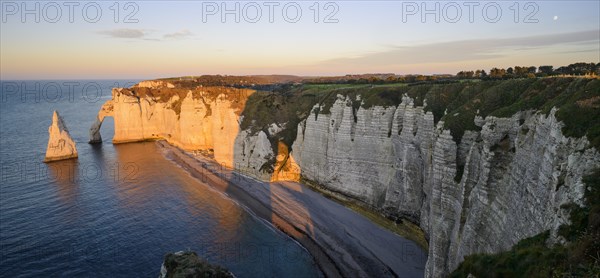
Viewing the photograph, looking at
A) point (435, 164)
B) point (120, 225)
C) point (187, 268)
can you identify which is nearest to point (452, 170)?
point (435, 164)

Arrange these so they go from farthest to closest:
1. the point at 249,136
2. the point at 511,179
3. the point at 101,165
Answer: the point at 101,165 → the point at 249,136 → the point at 511,179

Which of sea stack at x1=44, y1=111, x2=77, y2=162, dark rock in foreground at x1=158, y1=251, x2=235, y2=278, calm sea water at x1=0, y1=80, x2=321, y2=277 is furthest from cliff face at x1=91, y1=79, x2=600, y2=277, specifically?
sea stack at x1=44, y1=111, x2=77, y2=162

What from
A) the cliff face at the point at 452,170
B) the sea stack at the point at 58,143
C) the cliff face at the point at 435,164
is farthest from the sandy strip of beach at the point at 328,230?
the sea stack at the point at 58,143

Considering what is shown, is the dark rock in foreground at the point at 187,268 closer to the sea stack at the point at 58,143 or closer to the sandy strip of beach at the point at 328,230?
the sandy strip of beach at the point at 328,230

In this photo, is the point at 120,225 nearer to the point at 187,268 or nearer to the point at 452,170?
the point at 187,268

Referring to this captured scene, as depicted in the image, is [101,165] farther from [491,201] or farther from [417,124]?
[491,201]

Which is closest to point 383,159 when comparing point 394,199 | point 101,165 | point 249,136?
point 394,199

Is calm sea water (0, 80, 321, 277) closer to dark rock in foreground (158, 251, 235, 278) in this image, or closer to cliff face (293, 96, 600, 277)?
cliff face (293, 96, 600, 277)
